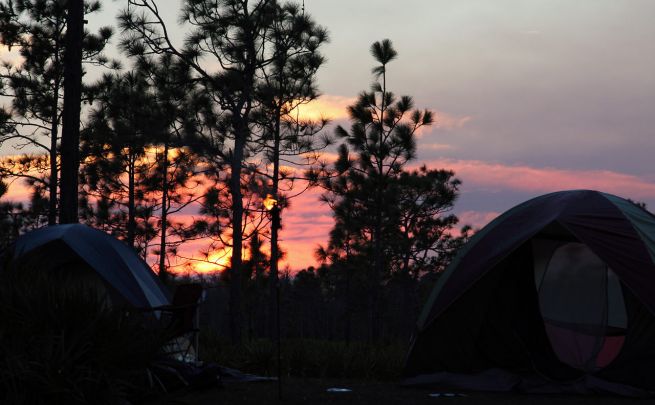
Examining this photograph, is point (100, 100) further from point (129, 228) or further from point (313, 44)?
point (313, 44)

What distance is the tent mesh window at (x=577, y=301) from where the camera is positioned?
396 inches

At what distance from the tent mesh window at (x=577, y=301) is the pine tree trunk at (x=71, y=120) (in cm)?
752

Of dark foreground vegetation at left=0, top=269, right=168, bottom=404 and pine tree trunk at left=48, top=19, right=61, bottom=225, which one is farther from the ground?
pine tree trunk at left=48, top=19, right=61, bottom=225

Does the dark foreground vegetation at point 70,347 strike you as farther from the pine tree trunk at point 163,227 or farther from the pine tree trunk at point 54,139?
the pine tree trunk at point 163,227

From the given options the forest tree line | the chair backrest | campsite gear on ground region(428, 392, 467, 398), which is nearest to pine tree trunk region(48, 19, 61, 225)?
the forest tree line

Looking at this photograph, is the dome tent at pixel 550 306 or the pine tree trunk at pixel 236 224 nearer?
the dome tent at pixel 550 306

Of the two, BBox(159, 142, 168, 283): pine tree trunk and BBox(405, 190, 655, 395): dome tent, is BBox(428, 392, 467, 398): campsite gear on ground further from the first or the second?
BBox(159, 142, 168, 283): pine tree trunk

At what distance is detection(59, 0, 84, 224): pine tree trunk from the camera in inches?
529

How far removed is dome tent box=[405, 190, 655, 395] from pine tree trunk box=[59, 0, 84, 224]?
6.52 m

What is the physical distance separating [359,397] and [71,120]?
737 centimetres

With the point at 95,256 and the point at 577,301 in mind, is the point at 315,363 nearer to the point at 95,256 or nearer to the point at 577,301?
the point at 95,256

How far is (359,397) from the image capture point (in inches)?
344

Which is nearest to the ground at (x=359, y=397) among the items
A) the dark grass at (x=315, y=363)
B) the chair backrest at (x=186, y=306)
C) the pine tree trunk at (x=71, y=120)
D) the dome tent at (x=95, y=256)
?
the chair backrest at (x=186, y=306)

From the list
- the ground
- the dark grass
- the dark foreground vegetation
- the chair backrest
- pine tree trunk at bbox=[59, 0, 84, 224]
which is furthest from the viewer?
pine tree trunk at bbox=[59, 0, 84, 224]
